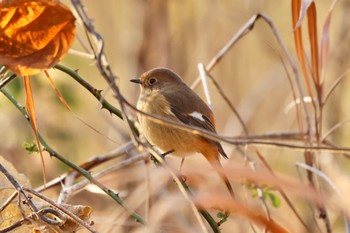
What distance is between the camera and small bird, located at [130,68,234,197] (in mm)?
2943

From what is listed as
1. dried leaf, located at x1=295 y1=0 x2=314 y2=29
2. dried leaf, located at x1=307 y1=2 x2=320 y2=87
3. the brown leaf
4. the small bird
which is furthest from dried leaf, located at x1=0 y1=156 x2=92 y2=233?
the small bird

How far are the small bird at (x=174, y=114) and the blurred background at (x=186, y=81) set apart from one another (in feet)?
1.47

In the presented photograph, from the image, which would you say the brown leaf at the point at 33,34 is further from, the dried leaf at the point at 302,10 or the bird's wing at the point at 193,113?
the bird's wing at the point at 193,113

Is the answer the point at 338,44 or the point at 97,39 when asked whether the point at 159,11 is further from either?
the point at 97,39

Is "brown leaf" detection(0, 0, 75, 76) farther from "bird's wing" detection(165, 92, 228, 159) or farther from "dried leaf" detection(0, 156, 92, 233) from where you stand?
"bird's wing" detection(165, 92, 228, 159)

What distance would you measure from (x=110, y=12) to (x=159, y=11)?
2.16ft

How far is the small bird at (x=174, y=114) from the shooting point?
294 centimetres

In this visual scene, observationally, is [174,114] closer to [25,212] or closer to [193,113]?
[193,113]

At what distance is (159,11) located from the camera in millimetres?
4715

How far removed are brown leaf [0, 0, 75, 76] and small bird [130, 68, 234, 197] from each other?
145 centimetres

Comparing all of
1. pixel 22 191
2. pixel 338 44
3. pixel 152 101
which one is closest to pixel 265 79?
pixel 338 44

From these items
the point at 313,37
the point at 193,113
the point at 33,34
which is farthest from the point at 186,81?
the point at 33,34

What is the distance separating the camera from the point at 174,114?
3.14 m

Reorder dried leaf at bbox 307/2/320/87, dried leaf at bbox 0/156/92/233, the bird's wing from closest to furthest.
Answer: dried leaf at bbox 0/156/92/233 < dried leaf at bbox 307/2/320/87 < the bird's wing
